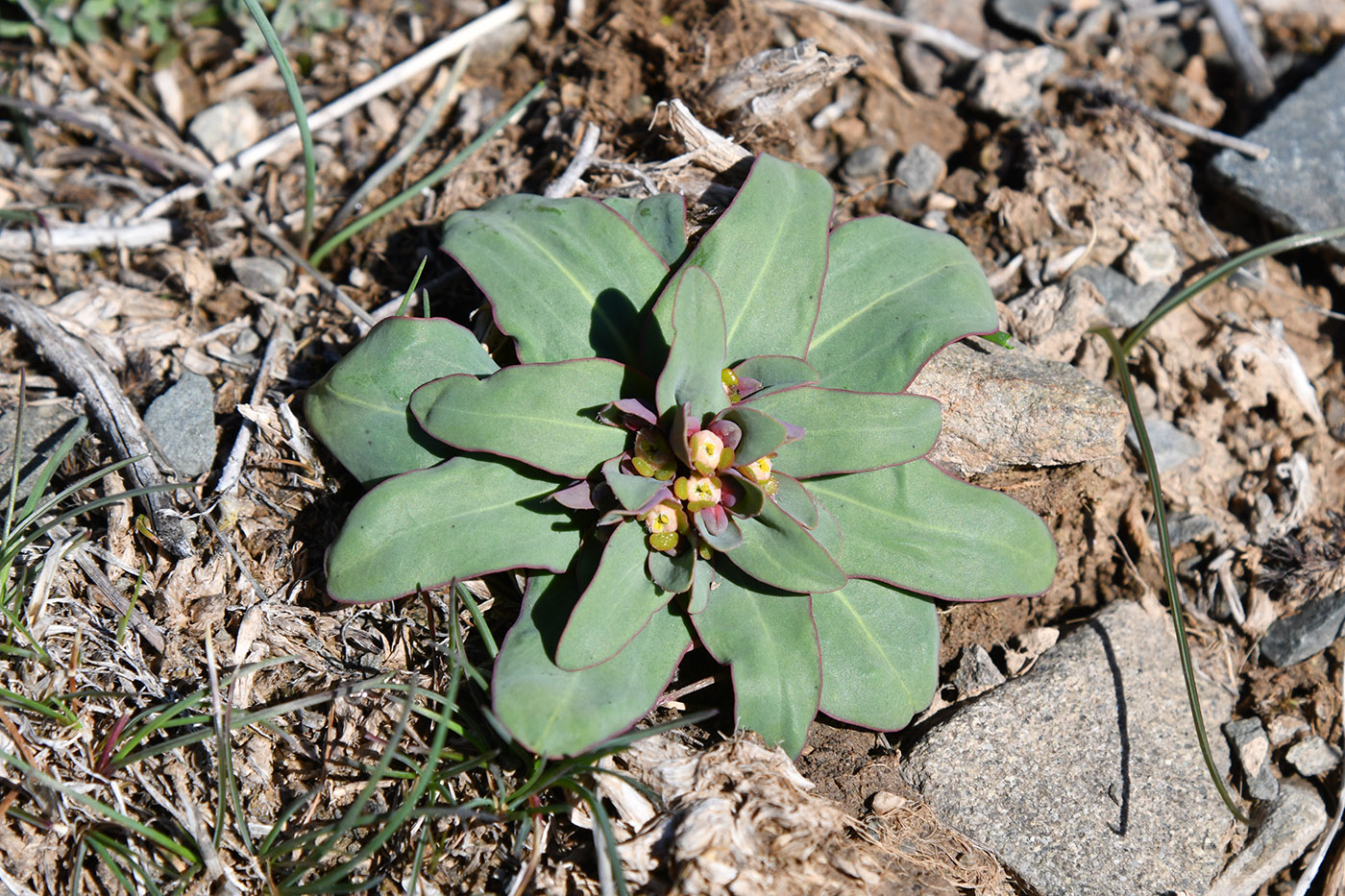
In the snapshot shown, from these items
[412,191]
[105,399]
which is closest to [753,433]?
[412,191]

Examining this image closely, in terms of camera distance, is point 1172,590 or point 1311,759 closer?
point 1172,590

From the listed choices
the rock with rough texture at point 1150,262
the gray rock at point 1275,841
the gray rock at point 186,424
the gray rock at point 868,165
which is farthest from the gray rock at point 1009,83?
the gray rock at point 186,424

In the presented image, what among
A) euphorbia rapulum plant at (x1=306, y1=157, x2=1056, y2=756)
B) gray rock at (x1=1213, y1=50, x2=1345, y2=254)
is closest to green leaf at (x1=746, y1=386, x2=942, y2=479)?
A: euphorbia rapulum plant at (x1=306, y1=157, x2=1056, y2=756)

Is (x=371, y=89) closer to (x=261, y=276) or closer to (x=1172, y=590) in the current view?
(x=261, y=276)

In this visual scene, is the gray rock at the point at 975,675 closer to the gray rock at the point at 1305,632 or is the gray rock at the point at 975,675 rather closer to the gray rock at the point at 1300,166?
the gray rock at the point at 1305,632

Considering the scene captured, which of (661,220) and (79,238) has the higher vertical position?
(661,220)

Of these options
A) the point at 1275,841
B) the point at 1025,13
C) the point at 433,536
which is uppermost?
the point at 1025,13

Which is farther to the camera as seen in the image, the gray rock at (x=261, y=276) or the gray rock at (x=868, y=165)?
the gray rock at (x=868, y=165)
